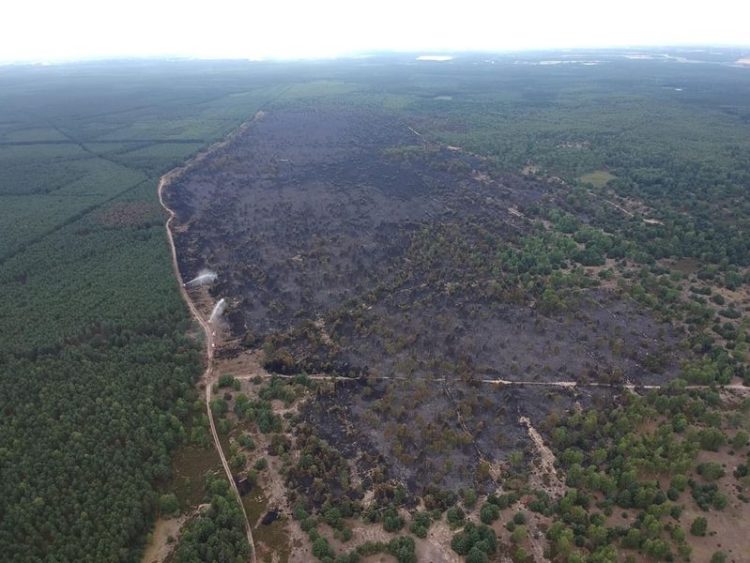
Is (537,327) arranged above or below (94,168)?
below

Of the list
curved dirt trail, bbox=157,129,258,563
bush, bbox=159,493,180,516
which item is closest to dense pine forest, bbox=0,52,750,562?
bush, bbox=159,493,180,516

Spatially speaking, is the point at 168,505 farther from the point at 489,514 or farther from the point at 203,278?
the point at 203,278

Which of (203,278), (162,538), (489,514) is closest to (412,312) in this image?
(489,514)

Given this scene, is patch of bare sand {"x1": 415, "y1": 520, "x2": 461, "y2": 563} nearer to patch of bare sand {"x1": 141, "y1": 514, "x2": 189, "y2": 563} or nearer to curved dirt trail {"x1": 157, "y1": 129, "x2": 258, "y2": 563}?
curved dirt trail {"x1": 157, "y1": 129, "x2": 258, "y2": 563}

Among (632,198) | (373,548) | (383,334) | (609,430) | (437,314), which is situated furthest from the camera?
(632,198)

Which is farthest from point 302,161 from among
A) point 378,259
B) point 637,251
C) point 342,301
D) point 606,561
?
point 606,561

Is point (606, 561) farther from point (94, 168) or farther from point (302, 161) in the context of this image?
point (94, 168)

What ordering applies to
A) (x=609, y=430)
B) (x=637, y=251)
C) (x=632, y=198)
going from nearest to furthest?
(x=609, y=430) → (x=637, y=251) → (x=632, y=198)

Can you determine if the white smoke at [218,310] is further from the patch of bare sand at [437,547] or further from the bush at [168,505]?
the patch of bare sand at [437,547]

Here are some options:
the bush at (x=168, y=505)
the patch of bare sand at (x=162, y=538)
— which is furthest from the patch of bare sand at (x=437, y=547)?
the bush at (x=168, y=505)
